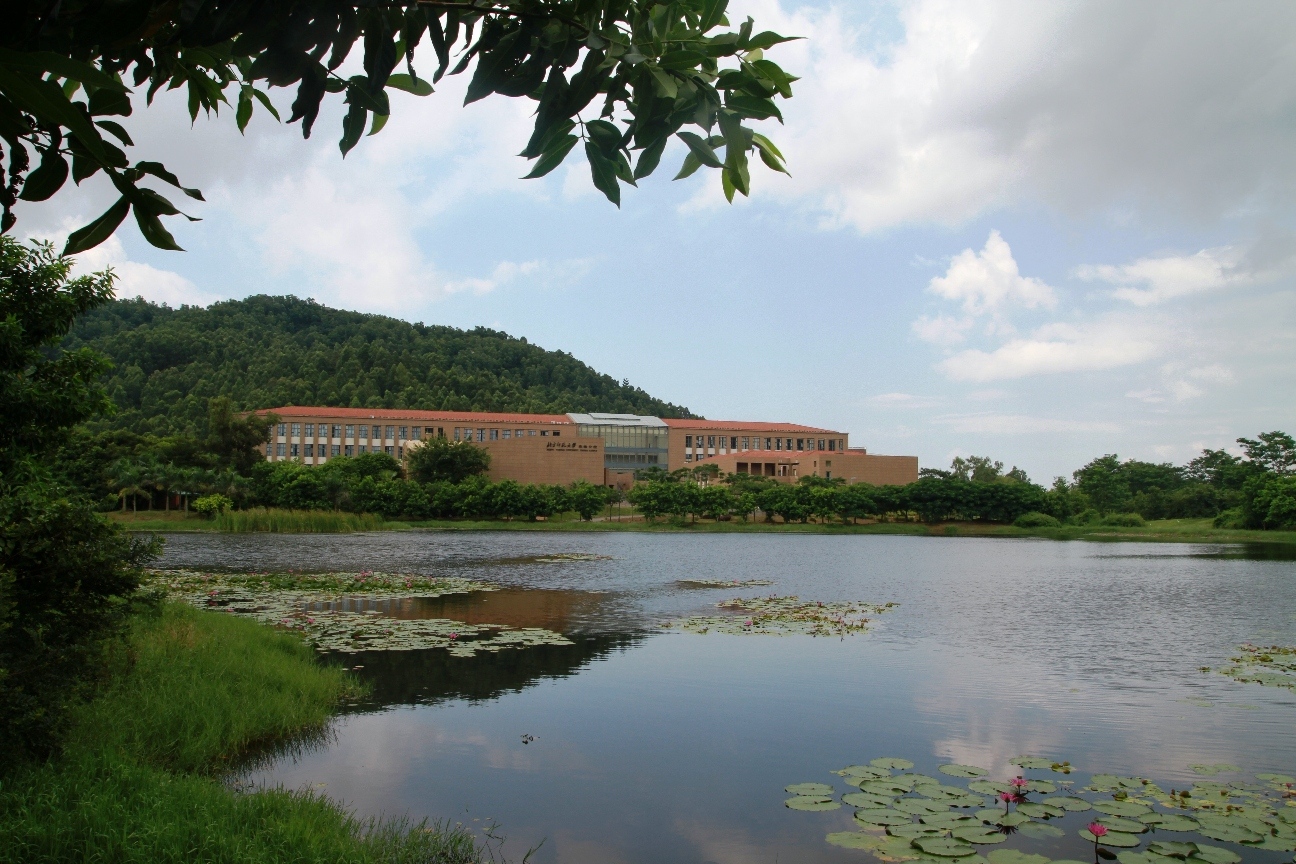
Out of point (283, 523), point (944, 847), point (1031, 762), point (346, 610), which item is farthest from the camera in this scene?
point (283, 523)

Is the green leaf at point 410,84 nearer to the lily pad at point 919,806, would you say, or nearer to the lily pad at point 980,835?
the lily pad at point 980,835

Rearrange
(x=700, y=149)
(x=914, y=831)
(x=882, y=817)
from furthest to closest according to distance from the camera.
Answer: (x=882, y=817) < (x=914, y=831) < (x=700, y=149)

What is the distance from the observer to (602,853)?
21.2 feet

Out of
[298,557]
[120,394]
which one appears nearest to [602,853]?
[298,557]

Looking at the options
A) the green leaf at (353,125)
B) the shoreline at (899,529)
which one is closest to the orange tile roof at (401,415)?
the shoreline at (899,529)

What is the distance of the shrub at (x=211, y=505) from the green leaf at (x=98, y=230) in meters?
62.7

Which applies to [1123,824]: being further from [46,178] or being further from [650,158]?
[46,178]

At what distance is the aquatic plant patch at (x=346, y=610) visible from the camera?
1438 centimetres

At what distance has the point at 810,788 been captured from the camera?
25.1 ft

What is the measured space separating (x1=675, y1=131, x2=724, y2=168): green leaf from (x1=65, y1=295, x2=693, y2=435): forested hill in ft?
311

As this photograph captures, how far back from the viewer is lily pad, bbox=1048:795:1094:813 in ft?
23.3

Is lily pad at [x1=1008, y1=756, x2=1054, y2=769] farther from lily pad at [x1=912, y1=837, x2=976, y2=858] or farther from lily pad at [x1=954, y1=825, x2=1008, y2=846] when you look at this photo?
lily pad at [x1=912, y1=837, x2=976, y2=858]

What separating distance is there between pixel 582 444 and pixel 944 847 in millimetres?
81041

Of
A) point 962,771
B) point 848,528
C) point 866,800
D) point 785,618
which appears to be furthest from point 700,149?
point 848,528
